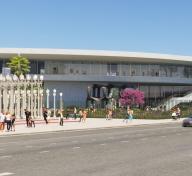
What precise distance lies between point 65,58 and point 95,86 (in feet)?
27.1

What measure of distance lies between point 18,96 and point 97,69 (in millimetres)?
52755

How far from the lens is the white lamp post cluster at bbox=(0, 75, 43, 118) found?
56.1 m

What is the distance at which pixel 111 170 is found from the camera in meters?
15.6

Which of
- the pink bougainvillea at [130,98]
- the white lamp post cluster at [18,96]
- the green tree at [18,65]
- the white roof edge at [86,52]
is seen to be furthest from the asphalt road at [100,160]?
the pink bougainvillea at [130,98]

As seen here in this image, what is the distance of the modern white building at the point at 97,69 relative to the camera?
101125mm

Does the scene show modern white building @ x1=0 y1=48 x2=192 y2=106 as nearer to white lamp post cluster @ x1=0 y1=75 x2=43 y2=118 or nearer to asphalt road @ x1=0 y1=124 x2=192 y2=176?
white lamp post cluster @ x1=0 y1=75 x2=43 y2=118

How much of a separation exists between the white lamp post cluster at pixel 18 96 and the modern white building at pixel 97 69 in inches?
1473

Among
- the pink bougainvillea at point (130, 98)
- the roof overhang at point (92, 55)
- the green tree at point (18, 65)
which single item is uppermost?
the roof overhang at point (92, 55)

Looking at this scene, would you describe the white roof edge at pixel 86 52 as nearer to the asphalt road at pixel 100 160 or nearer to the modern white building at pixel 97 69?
the modern white building at pixel 97 69

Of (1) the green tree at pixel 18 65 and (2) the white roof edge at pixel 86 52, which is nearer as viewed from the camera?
(1) the green tree at pixel 18 65

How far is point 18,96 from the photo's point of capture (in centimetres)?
5634

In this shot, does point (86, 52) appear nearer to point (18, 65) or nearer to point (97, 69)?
point (97, 69)

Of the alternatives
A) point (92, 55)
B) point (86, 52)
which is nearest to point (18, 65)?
point (86, 52)

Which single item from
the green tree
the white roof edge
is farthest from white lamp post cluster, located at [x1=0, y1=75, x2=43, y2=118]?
the white roof edge
